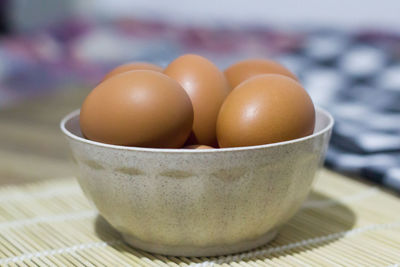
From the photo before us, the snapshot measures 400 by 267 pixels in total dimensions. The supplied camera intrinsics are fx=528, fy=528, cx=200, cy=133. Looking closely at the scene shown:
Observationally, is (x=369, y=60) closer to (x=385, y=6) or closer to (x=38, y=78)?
(x=385, y=6)

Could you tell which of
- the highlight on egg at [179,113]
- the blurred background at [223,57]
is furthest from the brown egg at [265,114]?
the blurred background at [223,57]

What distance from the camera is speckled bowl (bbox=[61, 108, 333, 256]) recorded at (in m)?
0.47

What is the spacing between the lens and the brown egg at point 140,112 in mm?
485

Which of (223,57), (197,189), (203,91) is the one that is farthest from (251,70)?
(223,57)

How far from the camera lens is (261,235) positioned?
540mm

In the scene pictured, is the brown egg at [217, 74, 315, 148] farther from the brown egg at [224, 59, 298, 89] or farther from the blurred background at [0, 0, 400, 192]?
the blurred background at [0, 0, 400, 192]

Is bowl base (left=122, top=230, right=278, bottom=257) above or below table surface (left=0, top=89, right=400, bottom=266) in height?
above

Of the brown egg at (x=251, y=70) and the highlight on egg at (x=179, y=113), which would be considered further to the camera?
the brown egg at (x=251, y=70)

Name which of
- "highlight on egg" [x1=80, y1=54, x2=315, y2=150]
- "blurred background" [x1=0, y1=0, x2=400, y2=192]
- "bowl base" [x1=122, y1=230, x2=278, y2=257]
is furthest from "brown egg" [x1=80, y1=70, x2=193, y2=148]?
"blurred background" [x1=0, y1=0, x2=400, y2=192]

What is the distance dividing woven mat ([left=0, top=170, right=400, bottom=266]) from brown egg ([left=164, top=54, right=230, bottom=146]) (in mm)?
128

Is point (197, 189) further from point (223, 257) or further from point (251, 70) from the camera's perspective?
point (251, 70)

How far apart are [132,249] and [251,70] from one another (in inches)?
9.5

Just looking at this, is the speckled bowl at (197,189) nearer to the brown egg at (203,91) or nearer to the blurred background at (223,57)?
the brown egg at (203,91)

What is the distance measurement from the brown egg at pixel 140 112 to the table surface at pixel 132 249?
0.42 feet
